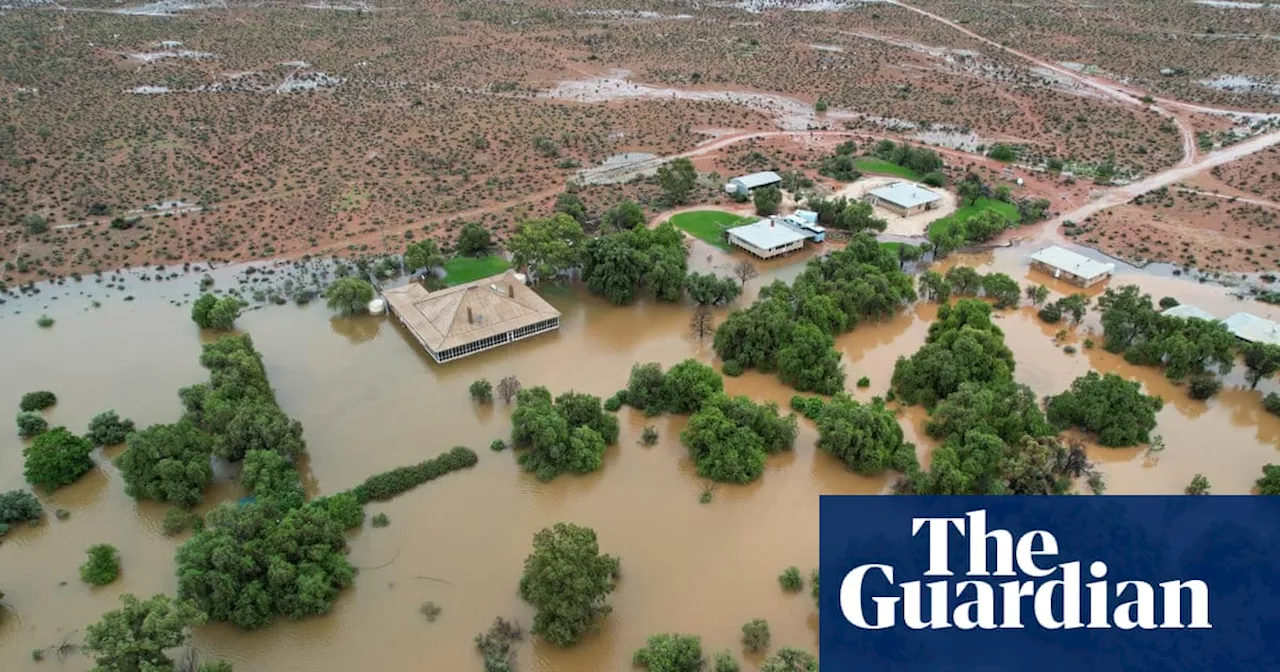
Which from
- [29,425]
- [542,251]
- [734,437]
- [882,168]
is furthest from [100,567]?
[882,168]

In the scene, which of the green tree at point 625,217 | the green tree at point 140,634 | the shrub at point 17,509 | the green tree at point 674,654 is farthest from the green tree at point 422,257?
the green tree at point 674,654

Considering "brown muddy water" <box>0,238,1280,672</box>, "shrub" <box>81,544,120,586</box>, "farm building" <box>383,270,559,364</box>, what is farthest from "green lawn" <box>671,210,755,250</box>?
"shrub" <box>81,544,120,586</box>

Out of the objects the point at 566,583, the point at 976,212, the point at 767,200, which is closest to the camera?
the point at 566,583

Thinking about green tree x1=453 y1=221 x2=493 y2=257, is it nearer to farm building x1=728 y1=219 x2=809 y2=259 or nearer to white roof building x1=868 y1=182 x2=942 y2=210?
farm building x1=728 y1=219 x2=809 y2=259

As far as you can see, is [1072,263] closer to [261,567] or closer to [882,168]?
[882,168]

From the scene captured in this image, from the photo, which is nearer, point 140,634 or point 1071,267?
point 140,634

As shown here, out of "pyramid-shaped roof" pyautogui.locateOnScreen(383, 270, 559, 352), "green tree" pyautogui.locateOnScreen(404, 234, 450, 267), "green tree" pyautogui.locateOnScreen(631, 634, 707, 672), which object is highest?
"green tree" pyautogui.locateOnScreen(404, 234, 450, 267)
